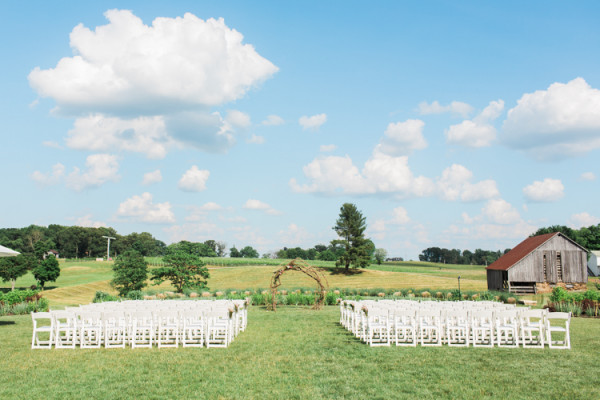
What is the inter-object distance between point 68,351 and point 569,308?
21.5 metres

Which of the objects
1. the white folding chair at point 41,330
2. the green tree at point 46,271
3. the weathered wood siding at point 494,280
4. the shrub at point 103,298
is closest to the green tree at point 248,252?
the green tree at point 46,271

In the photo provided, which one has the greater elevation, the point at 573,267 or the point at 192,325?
the point at 573,267

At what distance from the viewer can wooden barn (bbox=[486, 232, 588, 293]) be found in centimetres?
4256

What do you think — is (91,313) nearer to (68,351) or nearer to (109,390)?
(68,351)

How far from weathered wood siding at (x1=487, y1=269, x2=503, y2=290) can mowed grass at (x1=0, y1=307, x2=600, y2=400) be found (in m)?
34.0

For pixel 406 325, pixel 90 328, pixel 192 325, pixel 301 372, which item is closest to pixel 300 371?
pixel 301 372

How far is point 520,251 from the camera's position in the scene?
4512 centimetres

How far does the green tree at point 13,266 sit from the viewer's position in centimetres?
4891

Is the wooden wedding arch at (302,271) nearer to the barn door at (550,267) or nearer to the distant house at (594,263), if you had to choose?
the barn door at (550,267)

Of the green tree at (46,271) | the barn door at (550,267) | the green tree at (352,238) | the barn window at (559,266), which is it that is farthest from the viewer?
the green tree at (352,238)

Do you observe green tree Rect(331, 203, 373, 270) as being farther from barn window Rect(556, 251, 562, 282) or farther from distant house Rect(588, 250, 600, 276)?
distant house Rect(588, 250, 600, 276)

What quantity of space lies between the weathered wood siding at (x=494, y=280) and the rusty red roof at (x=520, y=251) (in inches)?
28.1

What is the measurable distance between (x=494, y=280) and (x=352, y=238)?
23559 mm

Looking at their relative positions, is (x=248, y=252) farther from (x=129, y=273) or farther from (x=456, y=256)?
(x=129, y=273)
